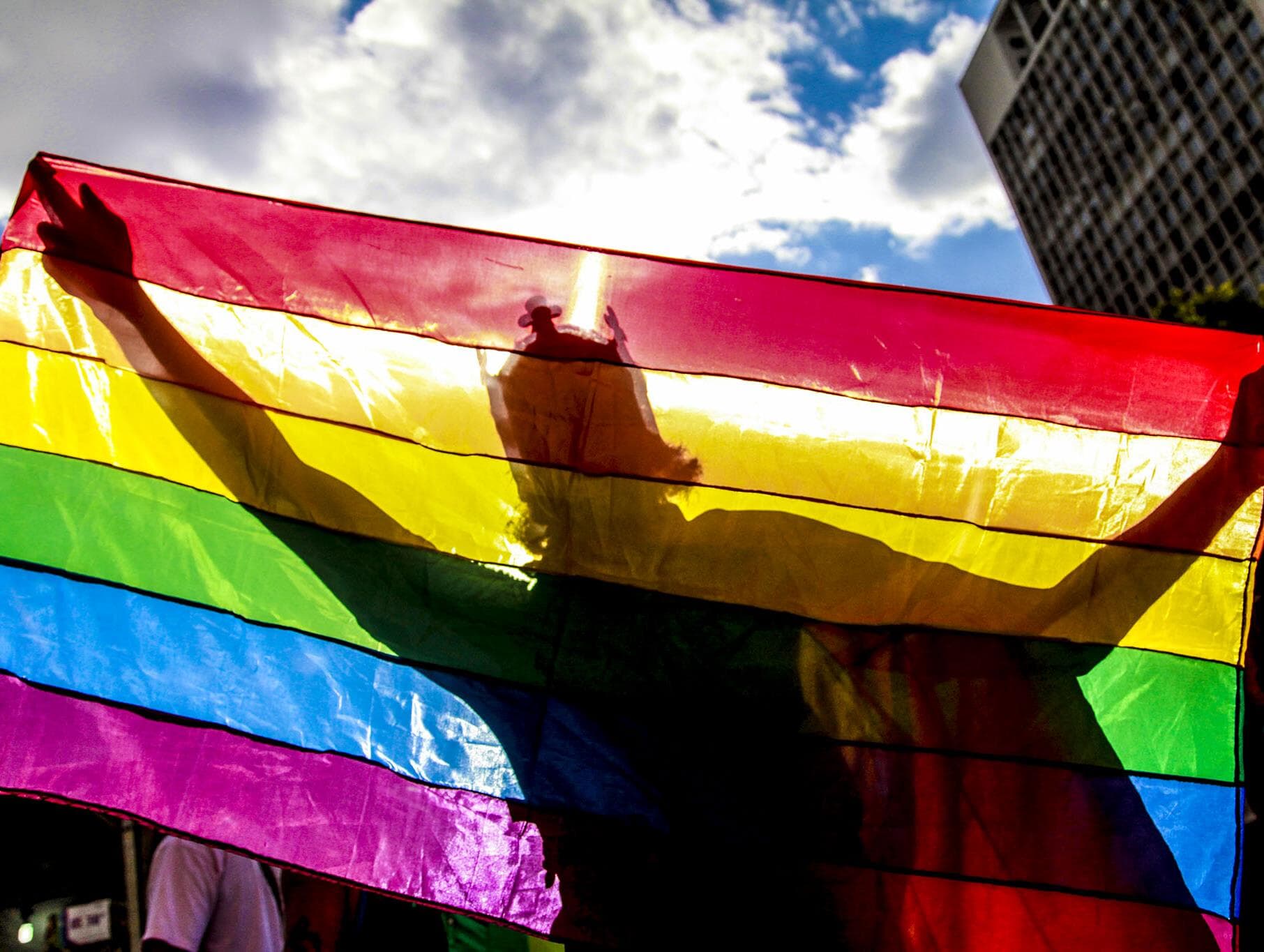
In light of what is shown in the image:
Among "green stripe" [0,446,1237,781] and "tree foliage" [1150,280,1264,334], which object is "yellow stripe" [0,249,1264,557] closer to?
"green stripe" [0,446,1237,781]

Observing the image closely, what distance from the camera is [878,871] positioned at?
2.65 metres

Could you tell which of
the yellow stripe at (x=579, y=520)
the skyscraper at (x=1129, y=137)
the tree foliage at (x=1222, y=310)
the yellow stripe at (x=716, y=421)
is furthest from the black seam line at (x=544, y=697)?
the skyscraper at (x=1129, y=137)

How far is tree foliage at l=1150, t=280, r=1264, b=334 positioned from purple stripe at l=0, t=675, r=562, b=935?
1526 centimetres

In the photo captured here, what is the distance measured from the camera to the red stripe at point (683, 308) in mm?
3186

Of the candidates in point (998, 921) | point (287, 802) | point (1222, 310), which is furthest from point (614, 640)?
point (1222, 310)

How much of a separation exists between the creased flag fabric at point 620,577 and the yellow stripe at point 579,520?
0.02 meters

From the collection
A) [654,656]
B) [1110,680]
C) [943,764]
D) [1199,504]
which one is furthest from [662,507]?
[1199,504]

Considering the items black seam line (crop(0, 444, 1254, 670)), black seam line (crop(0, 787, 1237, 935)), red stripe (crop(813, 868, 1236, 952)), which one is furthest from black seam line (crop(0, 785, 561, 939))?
red stripe (crop(813, 868, 1236, 952))

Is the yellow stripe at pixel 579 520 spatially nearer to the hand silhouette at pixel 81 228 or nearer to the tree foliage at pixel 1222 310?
the hand silhouette at pixel 81 228

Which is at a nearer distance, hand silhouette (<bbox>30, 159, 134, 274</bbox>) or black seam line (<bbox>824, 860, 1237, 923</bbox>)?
black seam line (<bbox>824, 860, 1237, 923</bbox>)

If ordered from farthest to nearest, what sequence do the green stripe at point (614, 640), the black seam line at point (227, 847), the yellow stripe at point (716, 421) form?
the yellow stripe at point (716, 421) → the green stripe at point (614, 640) → the black seam line at point (227, 847)

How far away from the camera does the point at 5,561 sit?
2914mm

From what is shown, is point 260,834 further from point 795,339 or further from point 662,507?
point 795,339

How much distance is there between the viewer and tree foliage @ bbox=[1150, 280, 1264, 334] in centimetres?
1355
